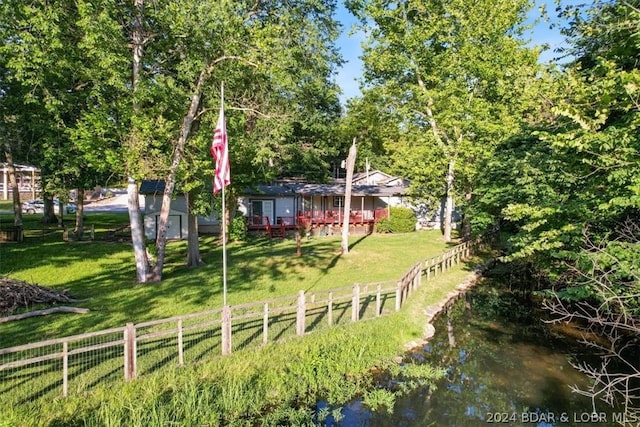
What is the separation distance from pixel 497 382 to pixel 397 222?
2365 cm

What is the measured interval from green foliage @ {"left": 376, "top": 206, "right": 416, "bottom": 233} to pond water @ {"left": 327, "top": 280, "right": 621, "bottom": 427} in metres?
18.7

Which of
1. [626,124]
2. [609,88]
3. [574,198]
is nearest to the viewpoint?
[609,88]

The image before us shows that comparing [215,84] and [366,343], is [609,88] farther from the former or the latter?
[215,84]

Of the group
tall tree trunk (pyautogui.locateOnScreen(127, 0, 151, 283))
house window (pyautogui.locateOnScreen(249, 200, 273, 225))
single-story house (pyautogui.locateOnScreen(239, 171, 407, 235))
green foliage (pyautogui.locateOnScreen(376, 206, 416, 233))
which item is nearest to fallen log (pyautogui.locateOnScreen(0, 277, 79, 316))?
tall tree trunk (pyautogui.locateOnScreen(127, 0, 151, 283))

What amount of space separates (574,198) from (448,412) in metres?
6.43

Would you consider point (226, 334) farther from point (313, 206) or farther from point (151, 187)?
point (313, 206)

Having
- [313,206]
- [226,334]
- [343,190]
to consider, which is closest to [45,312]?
[226,334]

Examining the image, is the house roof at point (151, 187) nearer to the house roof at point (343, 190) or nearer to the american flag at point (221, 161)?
the house roof at point (343, 190)

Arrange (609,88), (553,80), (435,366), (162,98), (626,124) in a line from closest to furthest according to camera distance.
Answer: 1. (609,88)
2. (626,124)
3. (553,80)
4. (435,366)
5. (162,98)

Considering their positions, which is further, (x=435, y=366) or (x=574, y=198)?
(x=574, y=198)

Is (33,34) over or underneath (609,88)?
over

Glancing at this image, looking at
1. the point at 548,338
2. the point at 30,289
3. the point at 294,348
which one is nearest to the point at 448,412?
the point at 294,348

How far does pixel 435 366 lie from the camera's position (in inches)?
374

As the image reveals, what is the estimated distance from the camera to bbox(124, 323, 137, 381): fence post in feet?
23.1
